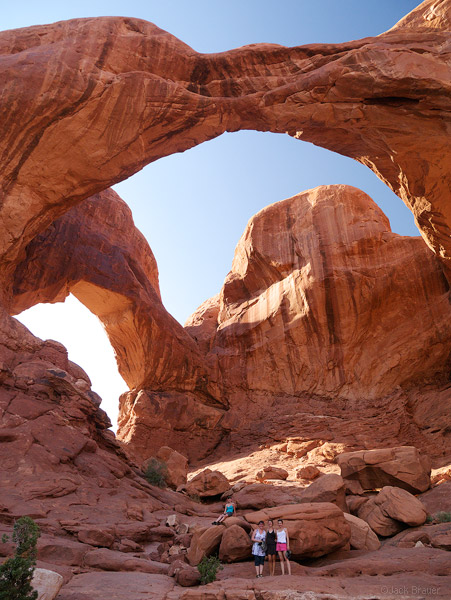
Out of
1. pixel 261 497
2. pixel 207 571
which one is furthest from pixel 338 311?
pixel 207 571

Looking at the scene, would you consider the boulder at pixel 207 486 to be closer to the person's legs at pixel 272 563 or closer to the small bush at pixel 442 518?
the small bush at pixel 442 518

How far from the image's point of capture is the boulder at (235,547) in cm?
913

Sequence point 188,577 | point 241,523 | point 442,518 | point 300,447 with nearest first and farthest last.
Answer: point 188,577
point 241,523
point 442,518
point 300,447

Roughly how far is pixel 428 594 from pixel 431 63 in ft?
53.2

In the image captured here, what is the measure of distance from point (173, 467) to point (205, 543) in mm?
8818

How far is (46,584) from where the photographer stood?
252 inches

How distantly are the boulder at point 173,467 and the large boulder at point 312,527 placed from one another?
7.69 meters

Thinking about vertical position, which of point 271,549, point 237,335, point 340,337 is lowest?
point 271,549

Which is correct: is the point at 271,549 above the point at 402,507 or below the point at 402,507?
below

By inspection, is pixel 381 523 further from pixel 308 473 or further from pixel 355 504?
pixel 308 473

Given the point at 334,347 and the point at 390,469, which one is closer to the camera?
the point at 390,469

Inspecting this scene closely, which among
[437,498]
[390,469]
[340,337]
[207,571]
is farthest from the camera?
[340,337]

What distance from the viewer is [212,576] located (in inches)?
301

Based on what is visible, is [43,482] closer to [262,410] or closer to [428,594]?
[428,594]
